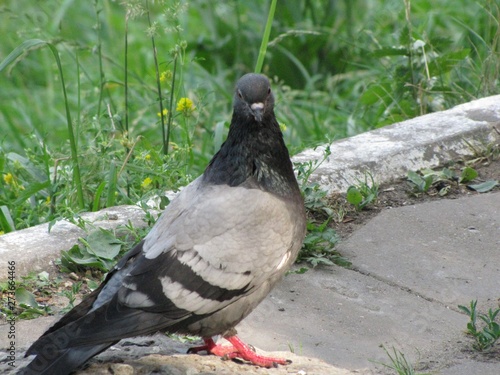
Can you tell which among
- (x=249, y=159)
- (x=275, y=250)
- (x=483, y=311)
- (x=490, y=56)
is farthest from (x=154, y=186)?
(x=490, y=56)

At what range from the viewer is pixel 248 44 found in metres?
7.44

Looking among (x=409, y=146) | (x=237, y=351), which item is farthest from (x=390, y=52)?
(x=237, y=351)

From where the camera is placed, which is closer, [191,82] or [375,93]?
[375,93]

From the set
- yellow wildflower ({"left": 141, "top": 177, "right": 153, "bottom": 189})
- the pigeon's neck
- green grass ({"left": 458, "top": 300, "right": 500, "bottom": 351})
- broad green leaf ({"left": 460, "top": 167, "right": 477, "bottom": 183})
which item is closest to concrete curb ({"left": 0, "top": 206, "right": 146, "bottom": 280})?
yellow wildflower ({"left": 141, "top": 177, "right": 153, "bottom": 189})

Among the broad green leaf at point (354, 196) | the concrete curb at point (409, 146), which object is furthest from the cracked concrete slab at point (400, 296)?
the concrete curb at point (409, 146)

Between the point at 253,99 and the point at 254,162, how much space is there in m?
0.25

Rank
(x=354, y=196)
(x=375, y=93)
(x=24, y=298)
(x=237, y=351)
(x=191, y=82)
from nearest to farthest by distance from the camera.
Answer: (x=237, y=351) < (x=24, y=298) < (x=354, y=196) < (x=375, y=93) < (x=191, y=82)

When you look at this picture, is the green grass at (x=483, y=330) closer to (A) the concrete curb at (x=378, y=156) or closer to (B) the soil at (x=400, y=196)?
(B) the soil at (x=400, y=196)

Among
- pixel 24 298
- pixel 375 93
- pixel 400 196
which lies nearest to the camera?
pixel 24 298

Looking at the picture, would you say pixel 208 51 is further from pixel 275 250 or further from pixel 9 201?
pixel 275 250

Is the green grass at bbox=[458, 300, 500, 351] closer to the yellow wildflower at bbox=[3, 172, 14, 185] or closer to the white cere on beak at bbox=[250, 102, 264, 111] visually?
the white cere on beak at bbox=[250, 102, 264, 111]

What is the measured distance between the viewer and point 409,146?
486cm

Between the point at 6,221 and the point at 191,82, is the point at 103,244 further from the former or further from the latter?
the point at 191,82

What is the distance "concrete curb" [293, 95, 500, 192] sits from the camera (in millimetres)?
4641
